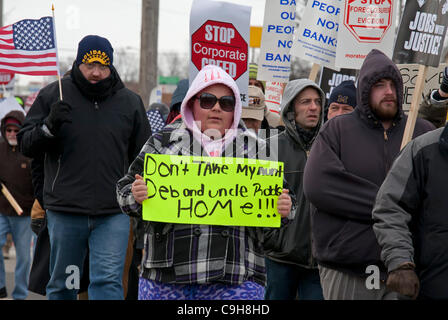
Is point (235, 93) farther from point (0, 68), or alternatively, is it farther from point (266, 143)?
point (0, 68)

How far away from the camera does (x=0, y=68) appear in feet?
21.9

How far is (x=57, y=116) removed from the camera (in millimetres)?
5430

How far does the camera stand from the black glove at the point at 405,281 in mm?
3486

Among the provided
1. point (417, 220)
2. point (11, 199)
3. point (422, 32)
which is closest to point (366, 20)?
point (422, 32)

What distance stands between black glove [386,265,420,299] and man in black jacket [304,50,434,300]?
0.67 m

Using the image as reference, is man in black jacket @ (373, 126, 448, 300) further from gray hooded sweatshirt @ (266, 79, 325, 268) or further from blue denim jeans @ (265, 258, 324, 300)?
blue denim jeans @ (265, 258, 324, 300)

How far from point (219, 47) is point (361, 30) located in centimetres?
159

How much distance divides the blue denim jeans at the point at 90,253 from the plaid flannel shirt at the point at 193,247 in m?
1.81

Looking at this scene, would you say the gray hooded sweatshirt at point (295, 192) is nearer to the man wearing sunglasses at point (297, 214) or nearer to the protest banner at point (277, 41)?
the man wearing sunglasses at point (297, 214)

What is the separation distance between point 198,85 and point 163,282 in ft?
3.29

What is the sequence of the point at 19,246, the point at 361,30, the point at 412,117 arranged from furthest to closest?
the point at 19,246, the point at 361,30, the point at 412,117

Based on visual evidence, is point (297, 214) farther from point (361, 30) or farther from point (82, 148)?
→ point (361, 30)

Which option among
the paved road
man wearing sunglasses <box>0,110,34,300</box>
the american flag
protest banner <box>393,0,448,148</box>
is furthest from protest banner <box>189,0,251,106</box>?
the paved road

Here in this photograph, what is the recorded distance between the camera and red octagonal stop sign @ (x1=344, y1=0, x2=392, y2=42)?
680 cm
